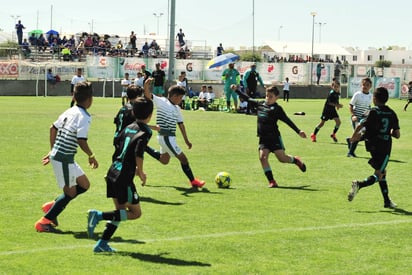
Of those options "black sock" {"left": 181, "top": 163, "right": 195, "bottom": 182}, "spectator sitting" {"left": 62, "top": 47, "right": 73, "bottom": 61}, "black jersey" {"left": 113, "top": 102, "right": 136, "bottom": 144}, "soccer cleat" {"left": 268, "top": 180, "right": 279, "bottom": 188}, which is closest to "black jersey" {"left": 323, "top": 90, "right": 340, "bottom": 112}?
"soccer cleat" {"left": 268, "top": 180, "right": 279, "bottom": 188}

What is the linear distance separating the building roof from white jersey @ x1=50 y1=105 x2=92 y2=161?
85300mm

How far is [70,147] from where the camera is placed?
9148 mm

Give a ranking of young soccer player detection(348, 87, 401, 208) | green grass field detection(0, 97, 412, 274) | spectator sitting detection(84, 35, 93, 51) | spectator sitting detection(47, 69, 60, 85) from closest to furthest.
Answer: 1. green grass field detection(0, 97, 412, 274)
2. young soccer player detection(348, 87, 401, 208)
3. spectator sitting detection(47, 69, 60, 85)
4. spectator sitting detection(84, 35, 93, 51)

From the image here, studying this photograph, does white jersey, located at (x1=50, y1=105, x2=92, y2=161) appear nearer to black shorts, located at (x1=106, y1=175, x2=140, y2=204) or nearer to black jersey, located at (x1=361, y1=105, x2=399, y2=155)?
black shorts, located at (x1=106, y1=175, x2=140, y2=204)

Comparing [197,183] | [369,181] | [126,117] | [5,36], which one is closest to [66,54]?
[5,36]

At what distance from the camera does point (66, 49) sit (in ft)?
171

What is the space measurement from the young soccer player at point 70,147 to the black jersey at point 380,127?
455 cm

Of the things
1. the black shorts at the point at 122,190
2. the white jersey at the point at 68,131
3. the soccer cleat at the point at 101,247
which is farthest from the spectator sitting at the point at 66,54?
the soccer cleat at the point at 101,247

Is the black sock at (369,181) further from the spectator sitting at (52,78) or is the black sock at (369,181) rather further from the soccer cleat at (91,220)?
the spectator sitting at (52,78)

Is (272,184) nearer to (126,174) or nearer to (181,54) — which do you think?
(126,174)

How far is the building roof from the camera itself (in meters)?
94.1

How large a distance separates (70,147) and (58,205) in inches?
29.8

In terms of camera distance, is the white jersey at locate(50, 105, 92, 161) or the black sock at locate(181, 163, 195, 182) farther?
the black sock at locate(181, 163, 195, 182)

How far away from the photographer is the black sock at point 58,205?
9.33m
